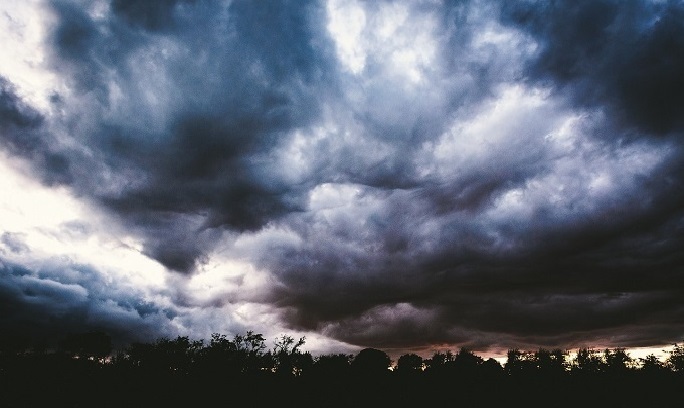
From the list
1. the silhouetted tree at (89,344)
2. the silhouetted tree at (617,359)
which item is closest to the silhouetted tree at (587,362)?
the silhouetted tree at (617,359)

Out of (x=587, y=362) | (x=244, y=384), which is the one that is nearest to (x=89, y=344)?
(x=244, y=384)

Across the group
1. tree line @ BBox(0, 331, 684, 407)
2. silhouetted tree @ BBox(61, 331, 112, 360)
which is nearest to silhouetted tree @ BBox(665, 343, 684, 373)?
tree line @ BBox(0, 331, 684, 407)

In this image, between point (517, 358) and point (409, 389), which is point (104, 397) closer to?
point (409, 389)

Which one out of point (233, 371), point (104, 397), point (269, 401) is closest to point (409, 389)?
point (269, 401)

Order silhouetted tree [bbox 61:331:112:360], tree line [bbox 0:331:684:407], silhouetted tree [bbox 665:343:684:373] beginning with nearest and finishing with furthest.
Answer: tree line [bbox 0:331:684:407]
silhouetted tree [bbox 665:343:684:373]
silhouetted tree [bbox 61:331:112:360]

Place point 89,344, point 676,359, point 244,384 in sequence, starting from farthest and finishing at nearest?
point 89,344, point 676,359, point 244,384

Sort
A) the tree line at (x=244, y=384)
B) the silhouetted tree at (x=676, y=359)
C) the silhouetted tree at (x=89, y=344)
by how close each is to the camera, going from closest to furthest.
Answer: the tree line at (x=244, y=384), the silhouetted tree at (x=676, y=359), the silhouetted tree at (x=89, y=344)

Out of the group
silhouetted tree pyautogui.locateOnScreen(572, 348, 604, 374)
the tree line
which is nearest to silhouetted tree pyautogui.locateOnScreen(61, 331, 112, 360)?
the tree line

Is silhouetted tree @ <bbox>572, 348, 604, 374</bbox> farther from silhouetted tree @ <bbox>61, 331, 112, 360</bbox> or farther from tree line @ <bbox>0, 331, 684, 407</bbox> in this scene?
silhouetted tree @ <bbox>61, 331, 112, 360</bbox>

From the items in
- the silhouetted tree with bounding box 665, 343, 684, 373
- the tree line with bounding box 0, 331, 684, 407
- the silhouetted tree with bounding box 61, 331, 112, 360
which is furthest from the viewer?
the silhouetted tree with bounding box 61, 331, 112, 360

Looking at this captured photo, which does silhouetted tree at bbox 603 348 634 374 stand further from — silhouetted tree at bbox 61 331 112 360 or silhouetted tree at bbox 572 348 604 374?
silhouetted tree at bbox 61 331 112 360

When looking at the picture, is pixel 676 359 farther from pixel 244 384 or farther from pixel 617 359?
pixel 244 384

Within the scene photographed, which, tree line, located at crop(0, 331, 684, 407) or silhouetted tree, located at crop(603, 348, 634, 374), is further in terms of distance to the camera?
silhouetted tree, located at crop(603, 348, 634, 374)

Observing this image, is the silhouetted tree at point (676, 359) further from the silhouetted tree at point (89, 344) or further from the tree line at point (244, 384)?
the silhouetted tree at point (89, 344)
